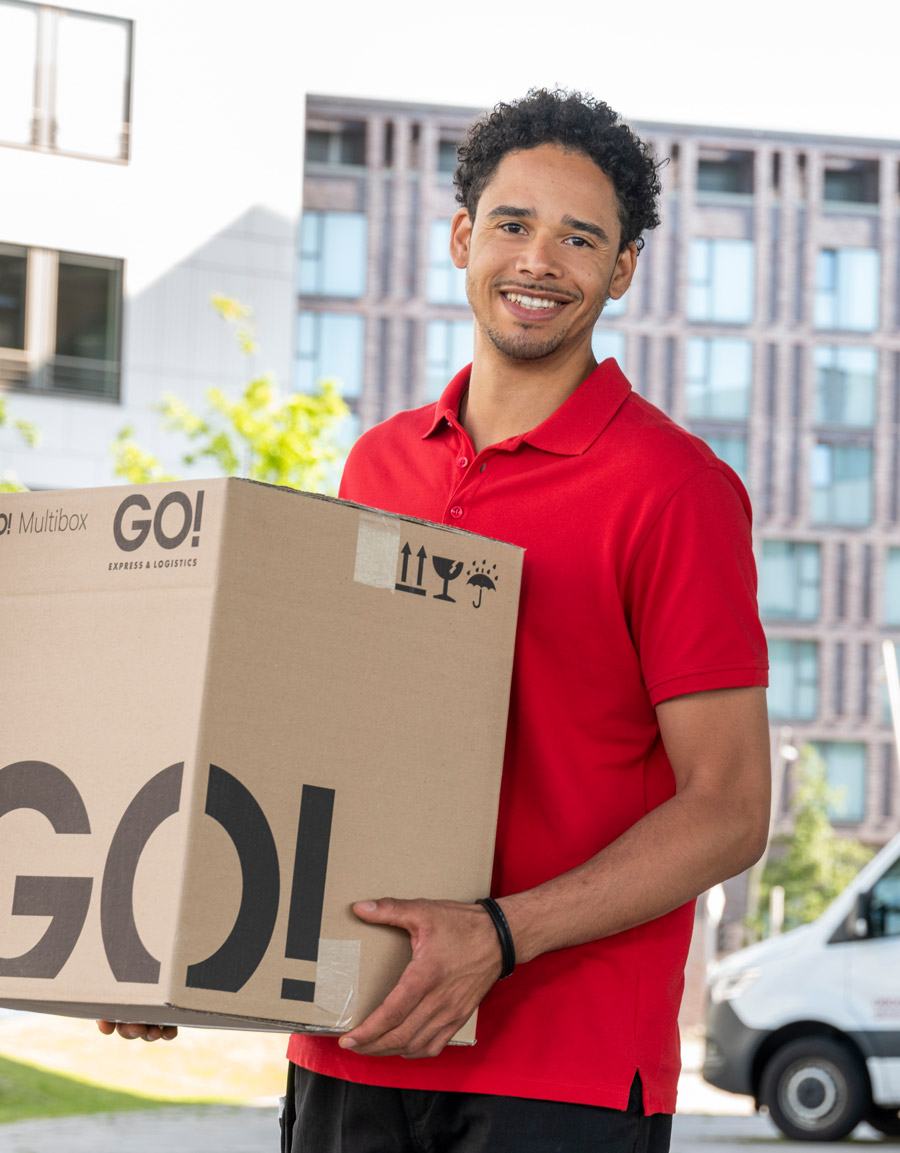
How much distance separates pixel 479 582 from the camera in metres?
1.94

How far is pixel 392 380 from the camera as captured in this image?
1852 inches

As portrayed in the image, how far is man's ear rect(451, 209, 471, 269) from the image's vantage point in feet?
8.05

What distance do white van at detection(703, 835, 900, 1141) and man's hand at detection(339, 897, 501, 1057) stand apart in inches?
327

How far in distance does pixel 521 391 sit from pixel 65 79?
1817 centimetres

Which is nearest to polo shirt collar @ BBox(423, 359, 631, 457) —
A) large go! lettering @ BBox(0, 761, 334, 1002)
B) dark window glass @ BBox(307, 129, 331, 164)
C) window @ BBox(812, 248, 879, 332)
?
large go! lettering @ BBox(0, 761, 334, 1002)

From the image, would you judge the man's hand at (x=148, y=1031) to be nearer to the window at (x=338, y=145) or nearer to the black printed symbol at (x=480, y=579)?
the black printed symbol at (x=480, y=579)

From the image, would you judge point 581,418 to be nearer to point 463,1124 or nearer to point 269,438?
point 463,1124

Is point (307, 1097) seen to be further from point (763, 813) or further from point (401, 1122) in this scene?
point (763, 813)

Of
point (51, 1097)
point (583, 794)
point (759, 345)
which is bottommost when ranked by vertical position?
point (51, 1097)

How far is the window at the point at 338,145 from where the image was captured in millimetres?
47938

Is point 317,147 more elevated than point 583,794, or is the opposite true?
point 317,147

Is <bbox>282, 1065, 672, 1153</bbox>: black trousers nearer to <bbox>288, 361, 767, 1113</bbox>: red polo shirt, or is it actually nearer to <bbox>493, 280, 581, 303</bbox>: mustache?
<bbox>288, 361, 767, 1113</bbox>: red polo shirt

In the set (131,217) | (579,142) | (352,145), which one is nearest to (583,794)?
(579,142)

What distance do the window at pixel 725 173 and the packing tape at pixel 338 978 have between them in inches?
1937
